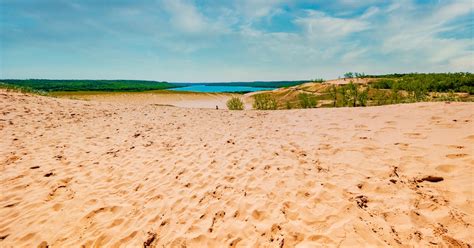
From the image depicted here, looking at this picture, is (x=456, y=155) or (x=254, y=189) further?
(x=456, y=155)

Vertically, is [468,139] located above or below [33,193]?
above

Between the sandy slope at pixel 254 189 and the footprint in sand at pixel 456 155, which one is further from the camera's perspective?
the footprint in sand at pixel 456 155

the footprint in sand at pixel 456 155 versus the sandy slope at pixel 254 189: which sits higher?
the footprint in sand at pixel 456 155

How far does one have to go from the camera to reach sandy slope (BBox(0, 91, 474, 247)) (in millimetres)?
3666

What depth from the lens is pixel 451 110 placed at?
9430 millimetres

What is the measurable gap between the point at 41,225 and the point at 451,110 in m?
12.9

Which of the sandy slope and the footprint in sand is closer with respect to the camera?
the sandy slope

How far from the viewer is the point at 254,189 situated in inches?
201

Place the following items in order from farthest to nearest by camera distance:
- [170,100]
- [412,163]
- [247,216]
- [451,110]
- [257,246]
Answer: [170,100], [451,110], [412,163], [247,216], [257,246]

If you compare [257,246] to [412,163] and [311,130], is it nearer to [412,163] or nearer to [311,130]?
[412,163]

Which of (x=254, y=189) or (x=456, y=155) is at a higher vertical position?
(x=456, y=155)

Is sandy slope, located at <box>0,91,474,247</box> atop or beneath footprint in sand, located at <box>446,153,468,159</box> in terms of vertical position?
beneath

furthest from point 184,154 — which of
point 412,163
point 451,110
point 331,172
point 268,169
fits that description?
point 451,110

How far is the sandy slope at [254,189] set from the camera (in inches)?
144
